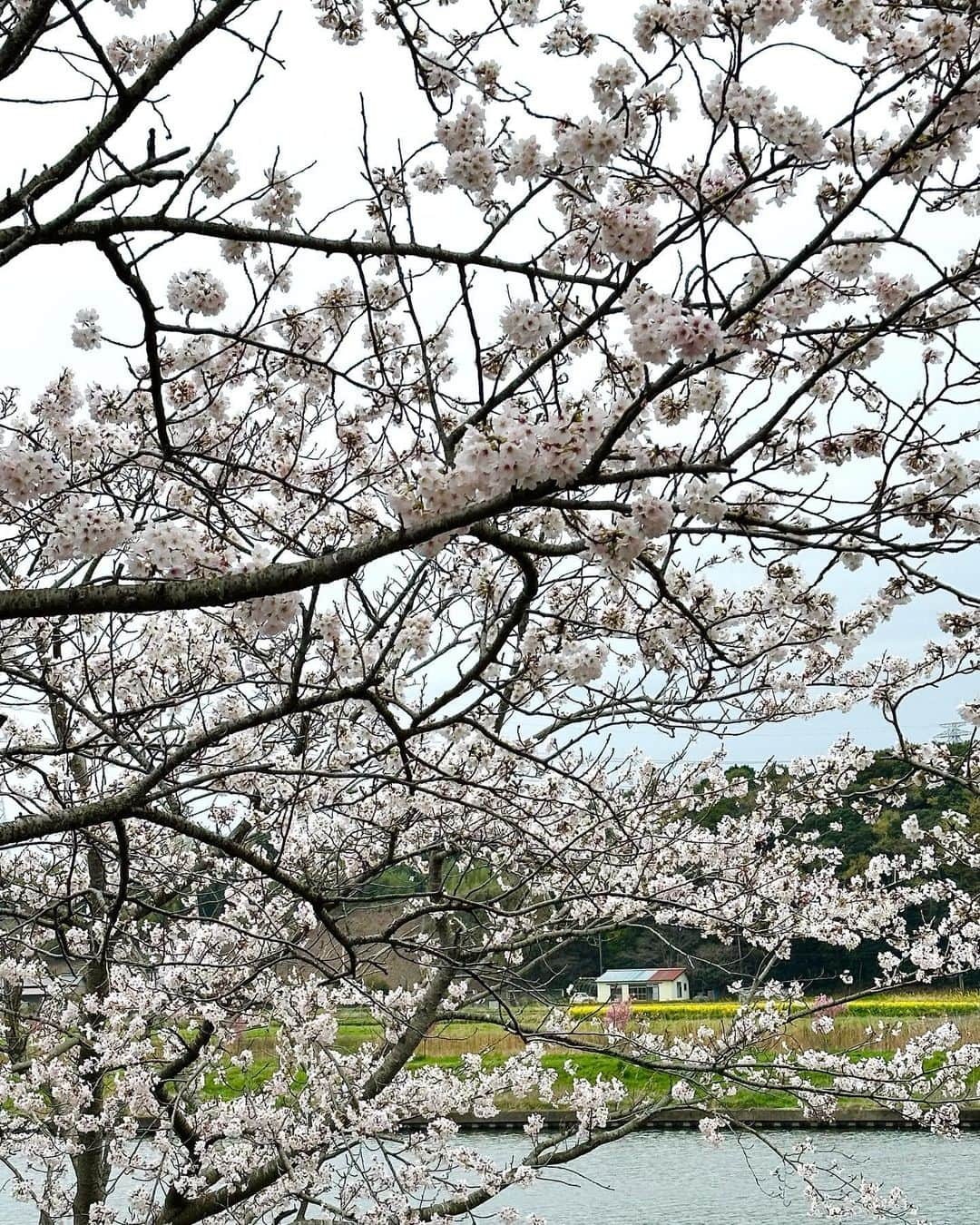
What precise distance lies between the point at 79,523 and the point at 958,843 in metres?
6.64

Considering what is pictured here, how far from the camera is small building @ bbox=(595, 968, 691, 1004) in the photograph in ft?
88.4

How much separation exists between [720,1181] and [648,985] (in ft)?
49.8

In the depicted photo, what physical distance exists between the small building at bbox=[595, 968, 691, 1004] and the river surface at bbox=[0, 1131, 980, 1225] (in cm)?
892

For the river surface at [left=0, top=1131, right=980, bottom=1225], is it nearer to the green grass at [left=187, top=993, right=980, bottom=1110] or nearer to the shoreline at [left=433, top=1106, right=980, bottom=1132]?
the shoreline at [left=433, top=1106, right=980, bottom=1132]

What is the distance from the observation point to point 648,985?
96.9 feet

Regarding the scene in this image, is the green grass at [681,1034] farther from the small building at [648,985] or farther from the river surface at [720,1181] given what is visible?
the small building at [648,985]

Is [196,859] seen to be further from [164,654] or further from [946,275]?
[946,275]

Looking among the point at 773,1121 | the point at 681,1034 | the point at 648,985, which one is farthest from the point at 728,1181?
the point at 648,985

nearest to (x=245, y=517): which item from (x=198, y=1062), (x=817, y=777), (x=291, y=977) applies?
(x=291, y=977)

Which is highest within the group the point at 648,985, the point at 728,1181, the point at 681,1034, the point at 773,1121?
the point at 648,985

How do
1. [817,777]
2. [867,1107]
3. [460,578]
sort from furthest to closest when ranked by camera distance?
[867,1107], [817,777], [460,578]

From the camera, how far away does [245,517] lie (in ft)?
12.4

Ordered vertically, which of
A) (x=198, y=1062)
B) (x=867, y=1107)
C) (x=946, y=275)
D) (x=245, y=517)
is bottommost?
(x=867, y=1107)

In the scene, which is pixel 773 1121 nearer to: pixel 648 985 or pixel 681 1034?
pixel 681 1034
